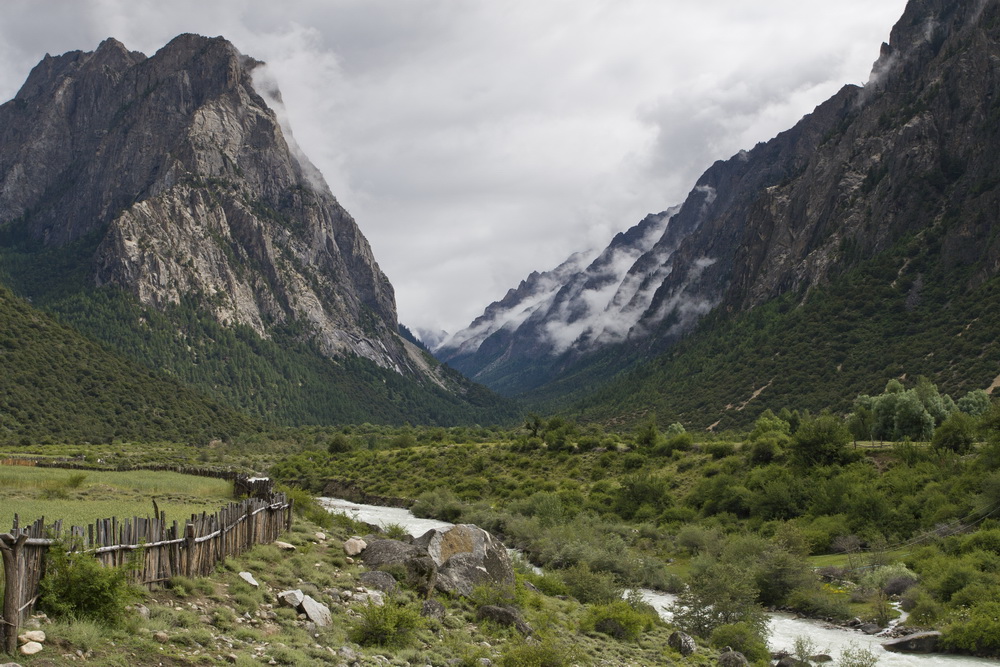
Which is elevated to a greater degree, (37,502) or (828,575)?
(37,502)

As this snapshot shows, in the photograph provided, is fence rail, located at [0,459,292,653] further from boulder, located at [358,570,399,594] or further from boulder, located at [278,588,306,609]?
boulder, located at [358,570,399,594]

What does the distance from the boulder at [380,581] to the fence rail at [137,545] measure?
3435 mm

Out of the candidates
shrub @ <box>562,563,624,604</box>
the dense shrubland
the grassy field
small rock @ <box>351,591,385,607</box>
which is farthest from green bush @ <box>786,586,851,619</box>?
the grassy field

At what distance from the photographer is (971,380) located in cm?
9131

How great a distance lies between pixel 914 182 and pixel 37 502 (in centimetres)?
14662

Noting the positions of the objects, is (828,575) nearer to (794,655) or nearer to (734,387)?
(794,655)

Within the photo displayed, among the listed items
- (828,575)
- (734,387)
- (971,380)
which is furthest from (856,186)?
(828,575)

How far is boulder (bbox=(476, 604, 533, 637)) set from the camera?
22531mm

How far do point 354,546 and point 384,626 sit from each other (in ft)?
30.1

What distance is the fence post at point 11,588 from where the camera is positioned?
11.9m

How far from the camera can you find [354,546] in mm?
27109

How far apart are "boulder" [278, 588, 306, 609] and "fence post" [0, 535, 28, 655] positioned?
6834 millimetres

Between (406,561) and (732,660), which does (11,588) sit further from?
(732,660)

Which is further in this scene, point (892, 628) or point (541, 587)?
point (541, 587)
